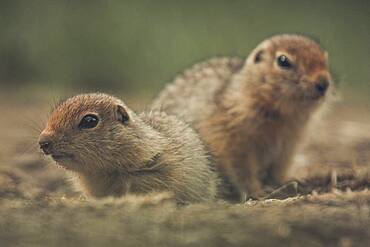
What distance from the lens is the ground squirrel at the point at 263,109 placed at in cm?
693

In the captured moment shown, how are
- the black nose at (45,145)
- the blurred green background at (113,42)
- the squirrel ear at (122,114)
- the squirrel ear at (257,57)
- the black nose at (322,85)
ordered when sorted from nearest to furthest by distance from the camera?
the black nose at (45,145) < the squirrel ear at (122,114) < the black nose at (322,85) < the squirrel ear at (257,57) < the blurred green background at (113,42)

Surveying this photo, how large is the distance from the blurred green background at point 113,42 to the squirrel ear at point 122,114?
24.6 ft

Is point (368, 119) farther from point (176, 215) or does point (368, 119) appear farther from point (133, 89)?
Result: point (176, 215)

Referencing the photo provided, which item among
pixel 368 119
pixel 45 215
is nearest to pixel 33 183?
pixel 45 215

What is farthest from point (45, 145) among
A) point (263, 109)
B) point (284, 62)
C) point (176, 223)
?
point (284, 62)

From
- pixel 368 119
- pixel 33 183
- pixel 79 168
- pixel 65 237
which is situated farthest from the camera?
pixel 368 119

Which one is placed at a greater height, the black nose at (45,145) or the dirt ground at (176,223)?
the black nose at (45,145)

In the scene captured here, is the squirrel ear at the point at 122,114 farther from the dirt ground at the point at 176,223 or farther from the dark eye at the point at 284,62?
the dark eye at the point at 284,62

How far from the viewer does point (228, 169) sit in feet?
23.1

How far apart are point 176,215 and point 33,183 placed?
2.89 metres

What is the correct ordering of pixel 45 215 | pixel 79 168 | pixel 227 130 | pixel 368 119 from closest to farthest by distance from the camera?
pixel 45 215 → pixel 79 168 → pixel 227 130 → pixel 368 119

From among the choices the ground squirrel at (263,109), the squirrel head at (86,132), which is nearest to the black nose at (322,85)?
the ground squirrel at (263,109)

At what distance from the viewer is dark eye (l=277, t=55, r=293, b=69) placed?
704 centimetres

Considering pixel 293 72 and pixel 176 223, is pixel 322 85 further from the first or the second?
pixel 176 223
